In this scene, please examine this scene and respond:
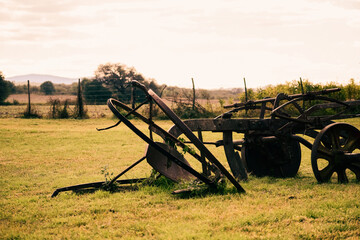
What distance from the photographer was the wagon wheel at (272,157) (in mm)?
5867

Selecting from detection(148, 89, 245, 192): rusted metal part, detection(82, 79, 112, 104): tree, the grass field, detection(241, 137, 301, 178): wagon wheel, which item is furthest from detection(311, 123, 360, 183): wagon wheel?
detection(82, 79, 112, 104): tree

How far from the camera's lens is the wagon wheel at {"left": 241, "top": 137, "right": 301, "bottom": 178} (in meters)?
5.87

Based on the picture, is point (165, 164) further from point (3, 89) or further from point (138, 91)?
point (3, 89)

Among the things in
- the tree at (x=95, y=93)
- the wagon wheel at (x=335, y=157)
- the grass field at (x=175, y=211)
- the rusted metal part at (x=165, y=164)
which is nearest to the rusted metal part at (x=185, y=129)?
the grass field at (x=175, y=211)

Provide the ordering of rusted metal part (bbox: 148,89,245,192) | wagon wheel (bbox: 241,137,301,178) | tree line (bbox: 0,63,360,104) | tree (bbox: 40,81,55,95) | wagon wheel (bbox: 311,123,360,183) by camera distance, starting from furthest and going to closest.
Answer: tree (bbox: 40,81,55,95) < tree line (bbox: 0,63,360,104) < wagon wheel (bbox: 241,137,301,178) < wagon wheel (bbox: 311,123,360,183) < rusted metal part (bbox: 148,89,245,192)

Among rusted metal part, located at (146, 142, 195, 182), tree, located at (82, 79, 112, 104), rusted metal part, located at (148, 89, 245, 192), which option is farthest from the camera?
tree, located at (82, 79, 112, 104)

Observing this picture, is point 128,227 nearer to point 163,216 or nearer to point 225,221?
point 163,216

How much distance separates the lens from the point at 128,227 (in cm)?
368

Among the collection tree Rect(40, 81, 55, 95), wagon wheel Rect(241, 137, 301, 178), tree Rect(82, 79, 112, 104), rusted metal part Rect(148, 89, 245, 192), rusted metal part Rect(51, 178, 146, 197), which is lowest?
rusted metal part Rect(51, 178, 146, 197)

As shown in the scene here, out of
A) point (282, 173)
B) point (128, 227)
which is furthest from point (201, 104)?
point (128, 227)

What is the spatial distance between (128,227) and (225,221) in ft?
3.34

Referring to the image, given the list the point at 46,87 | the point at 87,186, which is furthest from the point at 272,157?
the point at 46,87

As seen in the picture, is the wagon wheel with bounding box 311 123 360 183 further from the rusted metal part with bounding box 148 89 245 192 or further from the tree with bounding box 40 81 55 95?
the tree with bounding box 40 81 55 95

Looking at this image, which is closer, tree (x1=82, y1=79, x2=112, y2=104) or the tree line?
the tree line
